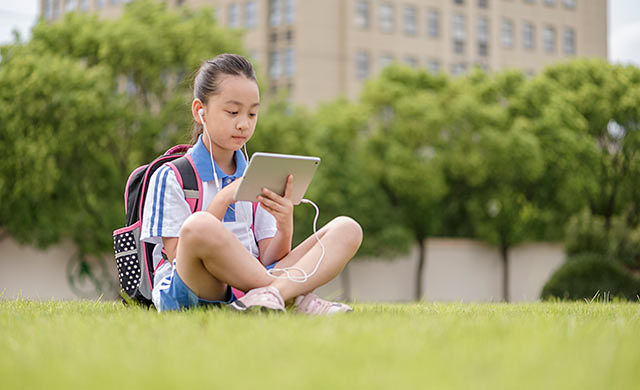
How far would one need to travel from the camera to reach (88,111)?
18312mm

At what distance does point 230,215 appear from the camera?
3.94 meters

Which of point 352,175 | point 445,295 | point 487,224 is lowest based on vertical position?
point 445,295

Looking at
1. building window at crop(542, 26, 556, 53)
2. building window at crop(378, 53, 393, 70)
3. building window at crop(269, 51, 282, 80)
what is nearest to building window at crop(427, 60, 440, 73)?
building window at crop(378, 53, 393, 70)

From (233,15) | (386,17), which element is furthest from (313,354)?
(233,15)

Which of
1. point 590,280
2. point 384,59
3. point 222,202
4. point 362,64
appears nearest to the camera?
point 222,202

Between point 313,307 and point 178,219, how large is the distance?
0.81 metres

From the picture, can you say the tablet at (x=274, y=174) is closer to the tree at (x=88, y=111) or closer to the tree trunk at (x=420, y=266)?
the tree at (x=88, y=111)

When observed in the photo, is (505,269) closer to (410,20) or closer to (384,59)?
(384,59)

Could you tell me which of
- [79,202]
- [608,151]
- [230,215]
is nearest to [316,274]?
[230,215]

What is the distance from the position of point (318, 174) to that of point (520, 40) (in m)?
25.2

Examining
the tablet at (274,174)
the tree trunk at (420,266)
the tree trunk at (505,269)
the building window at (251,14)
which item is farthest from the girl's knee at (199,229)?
the building window at (251,14)

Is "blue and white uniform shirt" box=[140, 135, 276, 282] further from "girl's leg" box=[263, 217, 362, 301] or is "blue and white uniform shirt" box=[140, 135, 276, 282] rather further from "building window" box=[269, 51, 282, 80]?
"building window" box=[269, 51, 282, 80]

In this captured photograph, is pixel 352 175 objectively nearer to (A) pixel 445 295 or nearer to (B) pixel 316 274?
(A) pixel 445 295

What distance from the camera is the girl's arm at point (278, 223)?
12.0 feet
